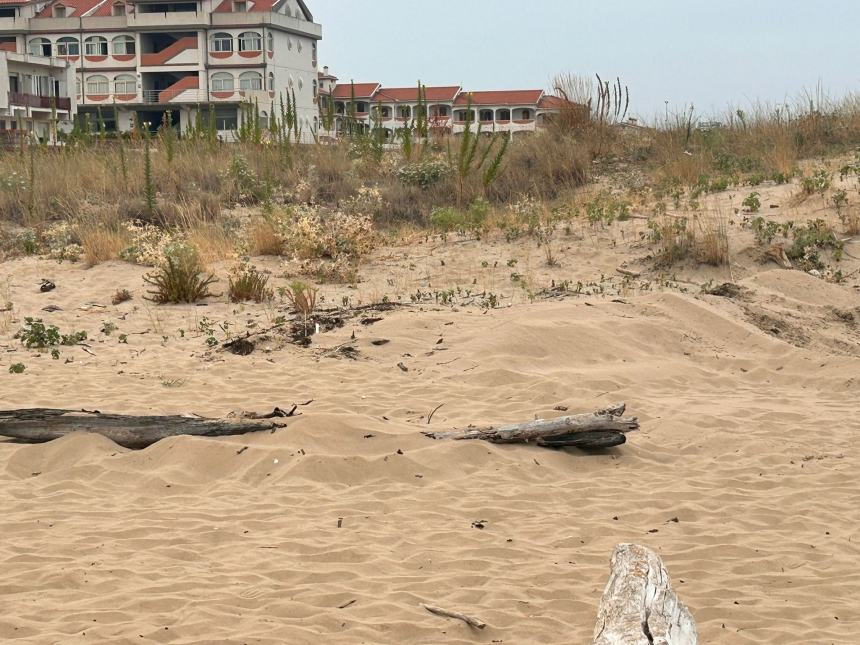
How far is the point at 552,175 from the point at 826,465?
1061 cm

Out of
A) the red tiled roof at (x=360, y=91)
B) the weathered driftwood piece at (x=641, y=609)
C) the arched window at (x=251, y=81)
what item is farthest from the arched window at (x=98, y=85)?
the weathered driftwood piece at (x=641, y=609)

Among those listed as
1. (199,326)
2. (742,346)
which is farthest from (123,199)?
(742,346)

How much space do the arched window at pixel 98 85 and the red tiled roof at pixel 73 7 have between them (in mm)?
3806

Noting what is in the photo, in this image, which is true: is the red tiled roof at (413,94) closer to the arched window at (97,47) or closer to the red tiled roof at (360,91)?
the red tiled roof at (360,91)

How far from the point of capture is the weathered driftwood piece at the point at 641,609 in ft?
10.2

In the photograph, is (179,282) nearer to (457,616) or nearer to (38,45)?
(457,616)

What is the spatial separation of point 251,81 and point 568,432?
54816 millimetres

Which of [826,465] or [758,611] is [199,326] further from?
[758,611]

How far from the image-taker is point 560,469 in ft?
Result: 20.2

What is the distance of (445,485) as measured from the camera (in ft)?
19.2

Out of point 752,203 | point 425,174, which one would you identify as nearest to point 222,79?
point 425,174

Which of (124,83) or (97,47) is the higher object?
(97,47)

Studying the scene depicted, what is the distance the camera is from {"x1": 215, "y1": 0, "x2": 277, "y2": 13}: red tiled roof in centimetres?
5859

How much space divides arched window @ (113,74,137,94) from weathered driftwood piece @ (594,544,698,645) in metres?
60.1
